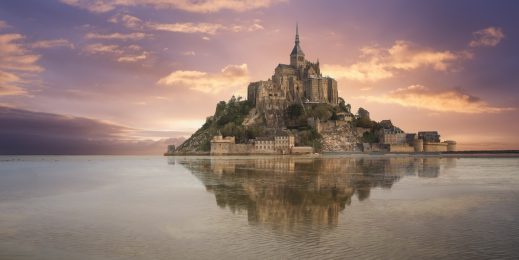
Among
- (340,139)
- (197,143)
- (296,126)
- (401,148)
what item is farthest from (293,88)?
(401,148)

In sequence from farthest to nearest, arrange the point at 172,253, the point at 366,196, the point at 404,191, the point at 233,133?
the point at 233,133, the point at 404,191, the point at 366,196, the point at 172,253

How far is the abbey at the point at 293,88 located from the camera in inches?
4055

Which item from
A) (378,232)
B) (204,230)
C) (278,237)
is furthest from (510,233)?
(204,230)

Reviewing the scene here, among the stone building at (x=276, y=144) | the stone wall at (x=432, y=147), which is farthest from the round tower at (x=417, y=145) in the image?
the stone building at (x=276, y=144)

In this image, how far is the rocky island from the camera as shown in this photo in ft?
309

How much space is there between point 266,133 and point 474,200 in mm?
81697

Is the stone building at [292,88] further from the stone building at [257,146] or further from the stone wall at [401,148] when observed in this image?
the stone wall at [401,148]

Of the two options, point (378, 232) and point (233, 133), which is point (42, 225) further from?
point (233, 133)

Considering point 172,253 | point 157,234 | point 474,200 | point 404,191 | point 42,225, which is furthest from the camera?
point 404,191

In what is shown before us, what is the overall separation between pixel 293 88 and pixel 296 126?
1322cm

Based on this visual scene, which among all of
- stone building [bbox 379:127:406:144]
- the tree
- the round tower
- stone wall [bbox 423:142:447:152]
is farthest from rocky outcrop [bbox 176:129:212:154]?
stone wall [bbox 423:142:447:152]

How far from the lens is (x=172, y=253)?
28.4 feet

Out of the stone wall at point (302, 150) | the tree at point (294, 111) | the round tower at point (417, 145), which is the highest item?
the tree at point (294, 111)

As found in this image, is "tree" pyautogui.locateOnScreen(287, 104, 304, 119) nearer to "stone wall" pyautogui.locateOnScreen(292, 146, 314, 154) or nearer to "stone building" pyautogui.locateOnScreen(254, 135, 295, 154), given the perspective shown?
"stone building" pyautogui.locateOnScreen(254, 135, 295, 154)
